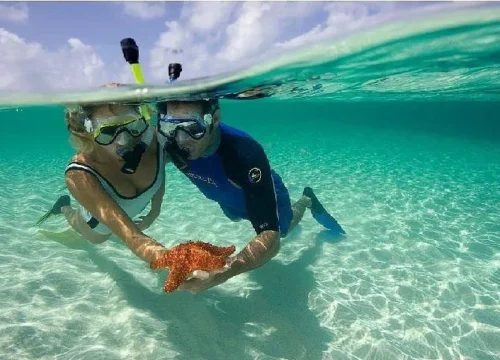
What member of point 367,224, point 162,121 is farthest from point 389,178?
point 162,121

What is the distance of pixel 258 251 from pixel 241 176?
1085 millimetres

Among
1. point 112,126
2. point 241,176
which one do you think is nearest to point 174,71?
point 112,126

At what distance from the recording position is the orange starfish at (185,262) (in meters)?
3.19

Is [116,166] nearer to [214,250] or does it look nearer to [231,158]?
[231,158]

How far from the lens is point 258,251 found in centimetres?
427

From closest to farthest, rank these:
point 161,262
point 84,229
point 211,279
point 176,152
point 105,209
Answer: point 161,262, point 211,279, point 105,209, point 176,152, point 84,229

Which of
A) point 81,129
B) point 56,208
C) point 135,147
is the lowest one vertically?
point 56,208

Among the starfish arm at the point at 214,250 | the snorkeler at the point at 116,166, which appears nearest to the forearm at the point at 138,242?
the snorkeler at the point at 116,166

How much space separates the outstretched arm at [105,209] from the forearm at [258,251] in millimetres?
1017

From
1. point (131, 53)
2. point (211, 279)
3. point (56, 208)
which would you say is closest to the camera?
point (211, 279)

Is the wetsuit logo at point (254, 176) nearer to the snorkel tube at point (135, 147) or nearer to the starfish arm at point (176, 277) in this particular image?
the snorkel tube at point (135, 147)

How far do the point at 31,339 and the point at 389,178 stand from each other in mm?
13944

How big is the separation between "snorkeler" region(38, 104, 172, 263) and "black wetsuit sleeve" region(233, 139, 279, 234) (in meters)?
1.33

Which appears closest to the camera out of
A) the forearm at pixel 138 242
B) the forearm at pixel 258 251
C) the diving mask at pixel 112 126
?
the forearm at pixel 138 242
